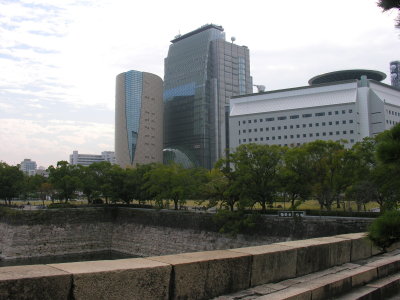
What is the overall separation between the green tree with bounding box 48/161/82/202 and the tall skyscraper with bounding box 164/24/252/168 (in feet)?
281

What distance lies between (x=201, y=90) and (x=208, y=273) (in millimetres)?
147562

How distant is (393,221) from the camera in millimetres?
6148

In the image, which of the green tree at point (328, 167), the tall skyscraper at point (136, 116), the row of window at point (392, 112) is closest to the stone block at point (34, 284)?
the green tree at point (328, 167)

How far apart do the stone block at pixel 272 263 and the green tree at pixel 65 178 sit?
56318 mm

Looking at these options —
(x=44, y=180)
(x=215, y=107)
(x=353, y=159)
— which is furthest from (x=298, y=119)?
(x=353, y=159)

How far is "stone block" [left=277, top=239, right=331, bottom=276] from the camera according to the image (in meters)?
7.21

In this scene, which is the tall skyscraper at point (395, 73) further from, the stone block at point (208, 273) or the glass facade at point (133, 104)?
the stone block at point (208, 273)

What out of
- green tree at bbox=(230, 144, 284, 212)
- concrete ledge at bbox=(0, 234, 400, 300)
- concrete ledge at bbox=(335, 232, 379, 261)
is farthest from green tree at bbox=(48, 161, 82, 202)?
concrete ledge at bbox=(0, 234, 400, 300)

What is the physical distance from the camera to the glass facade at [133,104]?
5615 inches

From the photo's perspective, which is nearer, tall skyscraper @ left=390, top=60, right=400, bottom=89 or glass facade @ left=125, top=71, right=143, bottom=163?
glass facade @ left=125, top=71, right=143, bottom=163

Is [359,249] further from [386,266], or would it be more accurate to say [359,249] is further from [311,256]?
[311,256]

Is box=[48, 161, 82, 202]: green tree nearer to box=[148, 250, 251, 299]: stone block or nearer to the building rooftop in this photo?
box=[148, 250, 251, 299]: stone block

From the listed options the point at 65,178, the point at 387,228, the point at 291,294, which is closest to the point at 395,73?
the point at 65,178

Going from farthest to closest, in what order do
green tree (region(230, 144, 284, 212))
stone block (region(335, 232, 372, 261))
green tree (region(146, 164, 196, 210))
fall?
1. green tree (region(146, 164, 196, 210))
2. green tree (region(230, 144, 284, 212))
3. stone block (region(335, 232, 372, 261))
